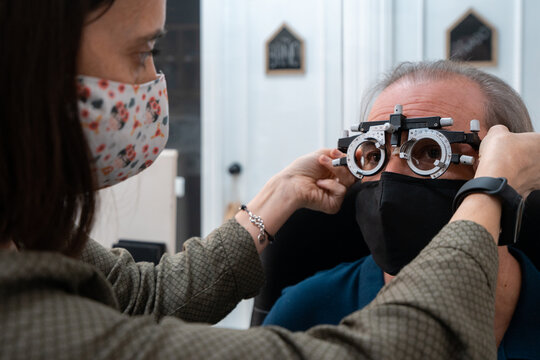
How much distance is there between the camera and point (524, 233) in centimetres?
128

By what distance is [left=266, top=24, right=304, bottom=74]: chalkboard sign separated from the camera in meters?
3.09

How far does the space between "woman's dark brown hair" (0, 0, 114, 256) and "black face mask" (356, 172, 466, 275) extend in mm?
666

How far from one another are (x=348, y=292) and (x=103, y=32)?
91 cm

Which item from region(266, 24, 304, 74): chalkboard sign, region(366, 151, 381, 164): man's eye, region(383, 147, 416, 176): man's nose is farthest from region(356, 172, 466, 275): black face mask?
region(266, 24, 304, 74): chalkboard sign

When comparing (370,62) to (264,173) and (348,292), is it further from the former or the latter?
(348,292)

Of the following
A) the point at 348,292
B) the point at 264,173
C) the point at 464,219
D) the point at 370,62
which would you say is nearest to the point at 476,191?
the point at 464,219

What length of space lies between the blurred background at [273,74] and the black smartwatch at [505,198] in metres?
2.09

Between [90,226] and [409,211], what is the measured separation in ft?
2.23

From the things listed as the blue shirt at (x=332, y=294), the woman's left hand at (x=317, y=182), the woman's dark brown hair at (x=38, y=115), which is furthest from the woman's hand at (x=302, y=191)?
the woman's dark brown hair at (x=38, y=115)

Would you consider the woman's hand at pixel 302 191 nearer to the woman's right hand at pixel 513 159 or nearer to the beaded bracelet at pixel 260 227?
the beaded bracelet at pixel 260 227

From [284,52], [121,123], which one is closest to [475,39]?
[284,52]

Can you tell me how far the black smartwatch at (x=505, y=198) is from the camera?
2.54 feet

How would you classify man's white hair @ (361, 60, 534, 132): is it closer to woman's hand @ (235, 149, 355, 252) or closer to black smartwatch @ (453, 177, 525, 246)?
woman's hand @ (235, 149, 355, 252)

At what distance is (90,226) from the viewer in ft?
2.56
